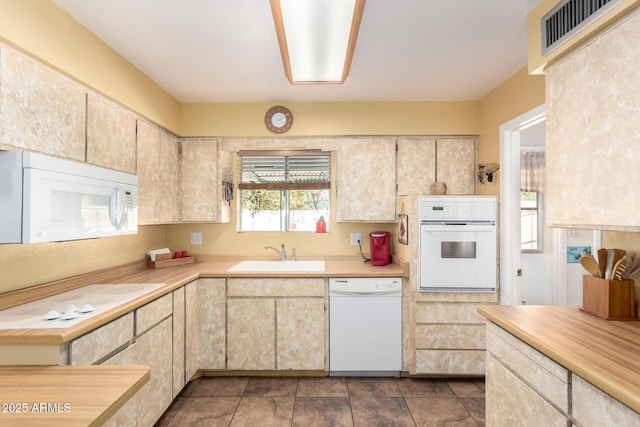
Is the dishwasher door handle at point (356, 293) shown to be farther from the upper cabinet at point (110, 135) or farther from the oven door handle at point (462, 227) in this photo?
the upper cabinet at point (110, 135)

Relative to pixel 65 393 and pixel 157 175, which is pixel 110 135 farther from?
pixel 65 393

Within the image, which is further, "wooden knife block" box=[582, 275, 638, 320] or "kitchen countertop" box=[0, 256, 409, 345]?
"wooden knife block" box=[582, 275, 638, 320]

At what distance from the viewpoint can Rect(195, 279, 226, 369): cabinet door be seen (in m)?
2.73

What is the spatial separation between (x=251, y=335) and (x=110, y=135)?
1.87 meters

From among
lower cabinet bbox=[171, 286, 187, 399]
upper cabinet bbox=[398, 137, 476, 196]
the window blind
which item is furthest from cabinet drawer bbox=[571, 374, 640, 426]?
the window blind

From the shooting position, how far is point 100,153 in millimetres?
2021

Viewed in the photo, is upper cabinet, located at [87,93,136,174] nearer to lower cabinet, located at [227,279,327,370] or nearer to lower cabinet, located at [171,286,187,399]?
lower cabinet, located at [171,286,187,399]

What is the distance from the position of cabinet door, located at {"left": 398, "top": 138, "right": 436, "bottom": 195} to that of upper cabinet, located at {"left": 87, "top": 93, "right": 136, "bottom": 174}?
7.66 feet

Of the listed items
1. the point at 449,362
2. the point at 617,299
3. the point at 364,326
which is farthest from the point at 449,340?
the point at 617,299

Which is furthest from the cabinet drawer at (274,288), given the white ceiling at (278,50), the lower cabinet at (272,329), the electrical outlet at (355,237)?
the white ceiling at (278,50)

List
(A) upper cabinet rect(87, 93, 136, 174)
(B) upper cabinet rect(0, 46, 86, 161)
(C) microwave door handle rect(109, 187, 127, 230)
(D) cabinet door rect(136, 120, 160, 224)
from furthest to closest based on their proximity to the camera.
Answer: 1. (D) cabinet door rect(136, 120, 160, 224)
2. (A) upper cabinet rect(87, 93, 136, 174)
3. (C) microwave door handle rect(109, 187, 127, 230)
4. (B) upper cabinet rect(0, 46, 86, 161)

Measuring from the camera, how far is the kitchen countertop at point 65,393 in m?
0.84

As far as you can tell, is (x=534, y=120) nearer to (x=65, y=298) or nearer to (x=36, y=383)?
(x=36, y=383)

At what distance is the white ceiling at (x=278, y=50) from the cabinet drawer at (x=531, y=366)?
5.78 feet
